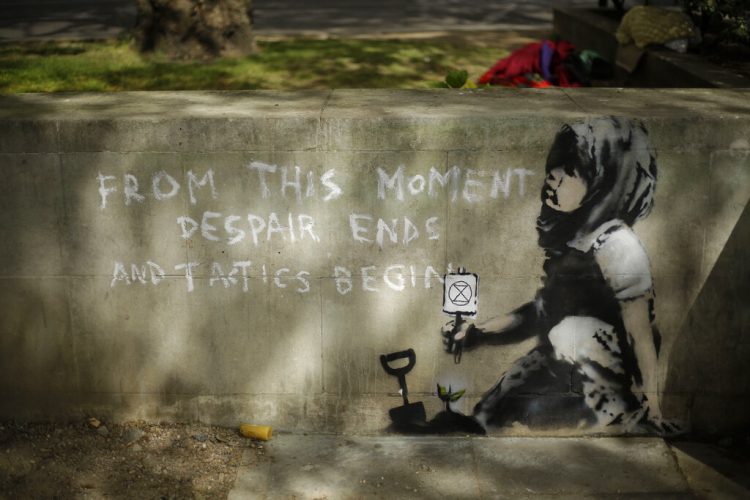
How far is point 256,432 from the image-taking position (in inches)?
189

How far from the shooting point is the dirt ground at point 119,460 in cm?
437

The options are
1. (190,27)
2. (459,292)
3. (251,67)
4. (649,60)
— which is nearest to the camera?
(459,292)

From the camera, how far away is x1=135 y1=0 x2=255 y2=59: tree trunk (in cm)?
901

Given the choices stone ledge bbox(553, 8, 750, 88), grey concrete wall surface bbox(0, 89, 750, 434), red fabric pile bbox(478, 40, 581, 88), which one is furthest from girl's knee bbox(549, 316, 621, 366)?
red fabric pile bbox(478, 40, 581, 88)

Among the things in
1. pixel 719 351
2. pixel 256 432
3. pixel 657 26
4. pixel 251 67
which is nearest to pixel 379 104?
pixel 256 432

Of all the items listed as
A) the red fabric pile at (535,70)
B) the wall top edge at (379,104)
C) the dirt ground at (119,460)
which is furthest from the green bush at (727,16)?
the dirt ground at (119,460)

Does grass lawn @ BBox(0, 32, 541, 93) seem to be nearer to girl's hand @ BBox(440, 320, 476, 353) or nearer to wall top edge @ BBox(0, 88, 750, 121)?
wall top edge @ BBox(0, 88, 750, 121)

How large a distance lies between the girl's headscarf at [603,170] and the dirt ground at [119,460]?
2.18 meters

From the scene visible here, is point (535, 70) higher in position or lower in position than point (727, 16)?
lower

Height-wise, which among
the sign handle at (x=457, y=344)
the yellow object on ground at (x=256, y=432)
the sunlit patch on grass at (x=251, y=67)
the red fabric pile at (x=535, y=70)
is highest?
the red fabric pile at (x=535, y=70)

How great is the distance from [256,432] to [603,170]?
2436 millimetres

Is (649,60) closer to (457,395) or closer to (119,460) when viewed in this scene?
(457,395)

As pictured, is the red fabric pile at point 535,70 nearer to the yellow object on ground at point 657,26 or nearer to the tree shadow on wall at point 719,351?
the yellow object on ground at point 657,26

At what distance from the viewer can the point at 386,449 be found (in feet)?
15.6
